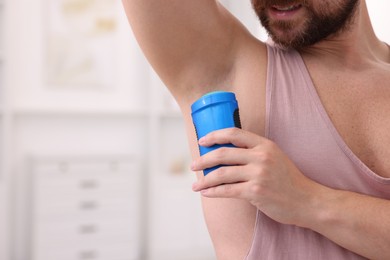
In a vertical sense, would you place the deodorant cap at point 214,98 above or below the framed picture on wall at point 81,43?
below

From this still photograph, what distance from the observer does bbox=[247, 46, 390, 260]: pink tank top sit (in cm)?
82

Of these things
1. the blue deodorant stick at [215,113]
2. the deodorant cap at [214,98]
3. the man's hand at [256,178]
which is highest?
the deodorant cap at [214,98]

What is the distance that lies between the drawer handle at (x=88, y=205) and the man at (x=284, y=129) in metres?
2.62

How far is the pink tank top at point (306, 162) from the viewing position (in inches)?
32.4

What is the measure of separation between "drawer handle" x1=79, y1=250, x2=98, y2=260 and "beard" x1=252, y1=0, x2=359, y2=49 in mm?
2810

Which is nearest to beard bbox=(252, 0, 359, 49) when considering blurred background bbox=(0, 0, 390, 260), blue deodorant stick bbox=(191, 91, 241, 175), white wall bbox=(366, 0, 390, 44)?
blue deodorant stick bbox=(191, 91, 241, 175)

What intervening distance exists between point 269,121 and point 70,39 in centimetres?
309

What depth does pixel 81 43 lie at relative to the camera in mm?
3689

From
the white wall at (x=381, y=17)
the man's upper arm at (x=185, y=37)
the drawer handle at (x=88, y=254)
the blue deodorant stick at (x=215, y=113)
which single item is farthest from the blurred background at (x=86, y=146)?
the blue deodorant stick at (x=215, y=113)

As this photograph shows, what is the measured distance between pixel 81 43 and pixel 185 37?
304 cm

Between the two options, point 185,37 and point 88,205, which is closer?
point 185,37

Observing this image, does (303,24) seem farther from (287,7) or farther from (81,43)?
(81,43)

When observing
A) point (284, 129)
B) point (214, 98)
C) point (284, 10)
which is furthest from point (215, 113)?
point (284, 10)

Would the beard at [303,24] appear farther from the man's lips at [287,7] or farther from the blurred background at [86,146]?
the blurred background at [86,146]
